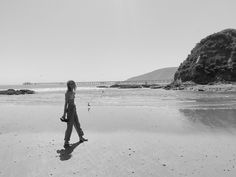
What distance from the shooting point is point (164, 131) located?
40.7ft

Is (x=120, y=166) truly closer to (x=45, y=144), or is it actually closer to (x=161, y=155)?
(x=161, y=155)

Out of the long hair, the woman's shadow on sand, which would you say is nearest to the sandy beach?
the woman's shadow on sand

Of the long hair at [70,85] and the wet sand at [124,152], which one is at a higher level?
the long hair at [70,85]

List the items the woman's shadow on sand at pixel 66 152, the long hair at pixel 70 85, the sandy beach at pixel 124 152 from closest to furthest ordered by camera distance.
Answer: the sandy beach at pixel 124 152, the woman's shadow on sand at pixel 66 152, the long hair at pixel 70 85

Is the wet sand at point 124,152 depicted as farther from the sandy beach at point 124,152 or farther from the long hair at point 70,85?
the long hair at point 70,85

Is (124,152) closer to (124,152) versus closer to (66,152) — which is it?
(124,152)

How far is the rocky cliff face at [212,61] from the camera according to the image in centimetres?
9069

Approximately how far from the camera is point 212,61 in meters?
98.2

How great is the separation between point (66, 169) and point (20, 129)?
711 centimetres

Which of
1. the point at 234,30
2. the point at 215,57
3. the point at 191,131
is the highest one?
the point at 234,30

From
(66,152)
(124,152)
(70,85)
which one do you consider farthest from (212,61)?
(66,152)

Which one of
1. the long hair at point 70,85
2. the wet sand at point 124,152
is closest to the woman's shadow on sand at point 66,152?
the wet sand at point 124,152

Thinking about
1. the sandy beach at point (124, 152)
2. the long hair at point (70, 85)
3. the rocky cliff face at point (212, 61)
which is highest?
the rocky cliff face at point (212, 61)

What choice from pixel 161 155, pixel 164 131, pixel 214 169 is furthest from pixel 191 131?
pixel 214 169
